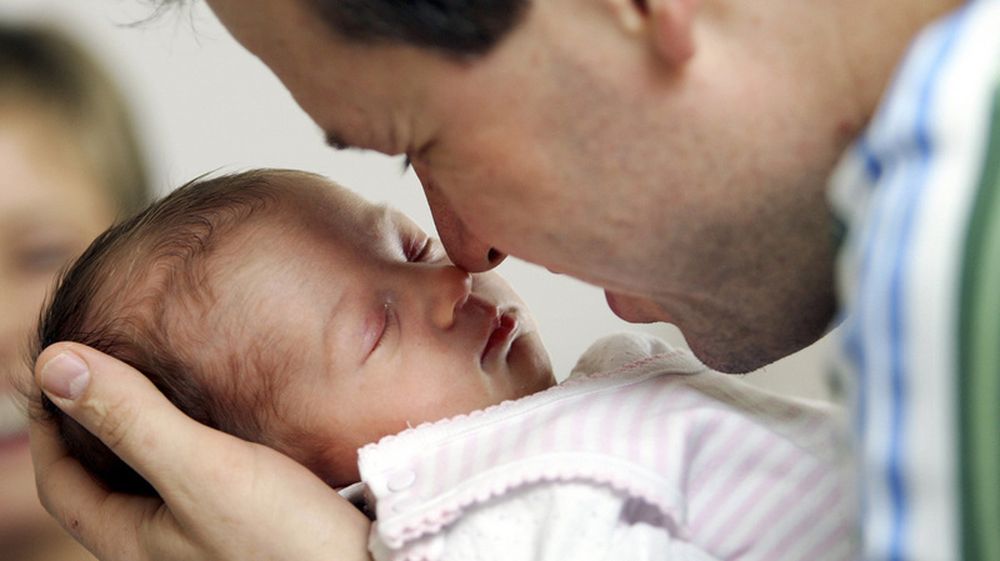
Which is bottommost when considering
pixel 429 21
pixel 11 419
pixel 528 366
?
pixel 11 419

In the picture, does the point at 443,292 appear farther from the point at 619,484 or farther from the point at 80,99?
the point at 80,99

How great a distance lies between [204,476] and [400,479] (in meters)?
0.16

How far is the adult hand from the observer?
86 cm

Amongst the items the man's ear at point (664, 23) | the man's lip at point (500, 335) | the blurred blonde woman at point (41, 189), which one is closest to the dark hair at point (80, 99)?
the blurred blonde woman at point (41, 189)

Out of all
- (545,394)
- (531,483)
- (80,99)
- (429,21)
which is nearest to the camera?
(429,21)

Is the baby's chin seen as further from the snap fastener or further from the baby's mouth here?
the baby's mouth

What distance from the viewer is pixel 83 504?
3.24ft

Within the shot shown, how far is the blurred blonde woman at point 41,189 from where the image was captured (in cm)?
134

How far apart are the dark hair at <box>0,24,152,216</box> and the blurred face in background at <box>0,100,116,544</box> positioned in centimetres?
2

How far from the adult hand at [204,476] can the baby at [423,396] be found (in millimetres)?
45

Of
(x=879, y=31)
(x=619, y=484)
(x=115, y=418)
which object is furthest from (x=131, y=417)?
(x=879, y=31)

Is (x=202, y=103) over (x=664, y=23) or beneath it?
beneath

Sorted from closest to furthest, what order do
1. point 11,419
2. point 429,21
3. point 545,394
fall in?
point 429,21
point 545,394
point 11,419

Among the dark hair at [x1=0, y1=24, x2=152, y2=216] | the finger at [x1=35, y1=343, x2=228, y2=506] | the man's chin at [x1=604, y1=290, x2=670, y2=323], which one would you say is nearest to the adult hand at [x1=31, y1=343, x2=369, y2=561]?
the finger at [x1=35, y1=343, x2=228, y2=506]
